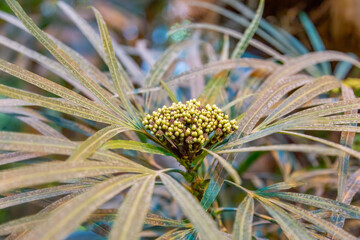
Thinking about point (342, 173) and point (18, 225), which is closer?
point (18, 225)

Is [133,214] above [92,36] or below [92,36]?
below

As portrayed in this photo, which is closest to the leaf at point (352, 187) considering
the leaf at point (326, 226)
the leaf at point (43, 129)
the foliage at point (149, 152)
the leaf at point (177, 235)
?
the foliage at point (149, 152)

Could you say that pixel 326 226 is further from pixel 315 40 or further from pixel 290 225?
pixel 315 40

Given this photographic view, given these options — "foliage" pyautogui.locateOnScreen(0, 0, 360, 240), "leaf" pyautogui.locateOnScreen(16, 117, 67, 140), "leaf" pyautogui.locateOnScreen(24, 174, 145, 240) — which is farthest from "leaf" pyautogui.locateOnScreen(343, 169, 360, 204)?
"leaf" pyautogui.locateOnScreen(16, 117, 67, 140)

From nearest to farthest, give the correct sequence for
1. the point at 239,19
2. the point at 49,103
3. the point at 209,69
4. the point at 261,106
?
the point at 49,103
the point at 261,106
the point at 209,69
the point at 239,19

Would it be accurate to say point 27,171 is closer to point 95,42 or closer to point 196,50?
point 95,42

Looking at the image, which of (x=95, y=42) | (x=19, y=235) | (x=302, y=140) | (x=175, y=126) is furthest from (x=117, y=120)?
(x=302, y=140)

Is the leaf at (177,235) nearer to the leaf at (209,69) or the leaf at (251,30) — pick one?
the leaf at (209,69)

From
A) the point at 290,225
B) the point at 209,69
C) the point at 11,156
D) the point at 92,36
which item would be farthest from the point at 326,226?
the point at 92,36
